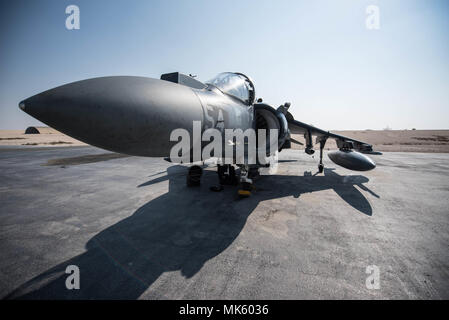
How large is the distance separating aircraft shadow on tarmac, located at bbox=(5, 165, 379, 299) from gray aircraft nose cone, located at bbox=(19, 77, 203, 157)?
155cm

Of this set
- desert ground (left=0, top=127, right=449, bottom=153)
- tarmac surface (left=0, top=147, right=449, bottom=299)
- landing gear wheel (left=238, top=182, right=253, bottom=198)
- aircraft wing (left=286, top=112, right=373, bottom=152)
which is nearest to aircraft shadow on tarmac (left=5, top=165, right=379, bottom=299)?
tarmac surface (left=0, top=147, right=449, bottom=299)

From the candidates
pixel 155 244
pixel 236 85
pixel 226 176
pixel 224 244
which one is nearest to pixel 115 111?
pixel 155 244

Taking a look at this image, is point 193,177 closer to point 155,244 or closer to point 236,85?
point 236,85

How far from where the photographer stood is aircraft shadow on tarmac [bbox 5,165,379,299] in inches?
82.3

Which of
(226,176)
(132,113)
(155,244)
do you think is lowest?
(155,244)

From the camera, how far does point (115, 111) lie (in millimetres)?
1719

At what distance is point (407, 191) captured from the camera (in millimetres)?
5824

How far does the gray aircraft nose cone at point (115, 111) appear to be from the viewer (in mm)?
1663

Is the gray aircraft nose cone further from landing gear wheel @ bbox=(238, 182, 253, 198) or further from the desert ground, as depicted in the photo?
the desert ground

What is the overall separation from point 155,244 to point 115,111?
7.22ft

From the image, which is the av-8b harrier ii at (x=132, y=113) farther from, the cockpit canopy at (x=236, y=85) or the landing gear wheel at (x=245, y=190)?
the landing gear wheel at (x=245, y=190)

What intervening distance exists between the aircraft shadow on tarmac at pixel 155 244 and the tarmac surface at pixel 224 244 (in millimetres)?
17

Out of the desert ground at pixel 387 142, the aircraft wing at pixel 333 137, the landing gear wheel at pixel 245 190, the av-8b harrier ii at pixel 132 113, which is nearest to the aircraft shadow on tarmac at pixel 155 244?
the landing gear wheel at pixel 245 190
